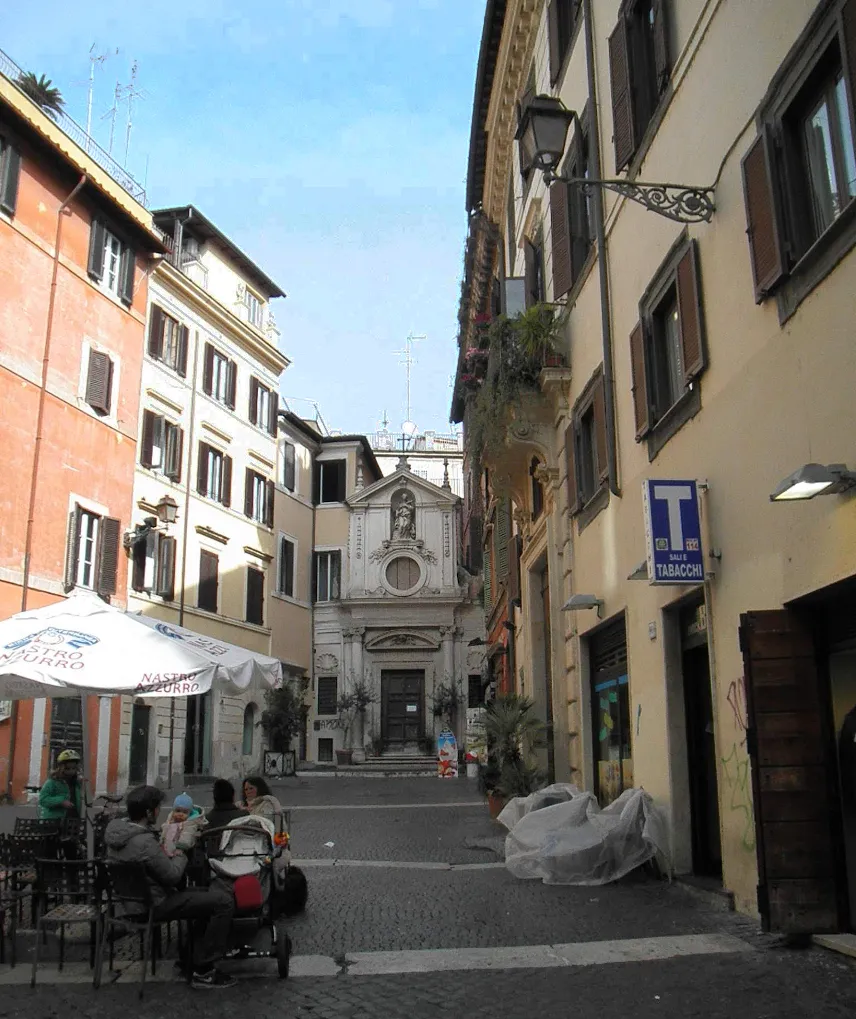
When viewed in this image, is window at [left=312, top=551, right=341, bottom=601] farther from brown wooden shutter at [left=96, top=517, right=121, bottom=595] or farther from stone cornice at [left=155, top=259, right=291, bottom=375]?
brown wooden shutter at [left=96, top=517, right=121, bottom=595]

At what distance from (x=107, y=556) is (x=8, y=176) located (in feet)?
28.5

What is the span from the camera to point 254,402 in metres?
34.6

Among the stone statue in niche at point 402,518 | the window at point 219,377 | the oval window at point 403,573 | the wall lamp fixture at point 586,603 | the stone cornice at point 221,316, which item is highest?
the stone cornice at point 221,316

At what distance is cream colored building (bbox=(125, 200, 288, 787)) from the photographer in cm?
2688

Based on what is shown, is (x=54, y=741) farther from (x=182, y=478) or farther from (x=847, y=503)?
(x=847, y=503)

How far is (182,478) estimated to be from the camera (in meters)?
29.1

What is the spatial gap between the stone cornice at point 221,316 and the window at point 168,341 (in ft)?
2.90

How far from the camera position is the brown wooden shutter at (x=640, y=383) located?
9883 mm

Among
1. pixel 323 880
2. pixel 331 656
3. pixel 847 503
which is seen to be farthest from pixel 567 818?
pixel 331 656

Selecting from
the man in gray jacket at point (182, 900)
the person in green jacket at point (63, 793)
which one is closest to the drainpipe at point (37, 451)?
the person in green jacket at point (63, 793)

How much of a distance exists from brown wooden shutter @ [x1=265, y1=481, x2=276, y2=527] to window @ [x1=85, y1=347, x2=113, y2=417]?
10845mm

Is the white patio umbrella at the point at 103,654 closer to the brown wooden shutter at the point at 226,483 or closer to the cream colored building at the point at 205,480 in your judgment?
the cream colored building at the point at 205,480

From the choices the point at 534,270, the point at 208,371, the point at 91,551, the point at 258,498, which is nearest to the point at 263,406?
the point at 258,498

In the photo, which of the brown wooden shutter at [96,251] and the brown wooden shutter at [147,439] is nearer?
the brown wooden shutter at [96,251]
